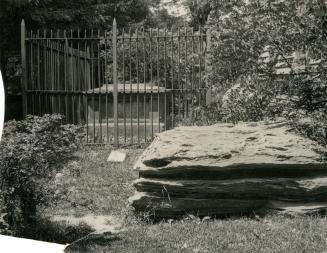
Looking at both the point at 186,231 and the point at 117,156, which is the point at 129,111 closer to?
the point at 117,156

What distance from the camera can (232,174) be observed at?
5.18 metres

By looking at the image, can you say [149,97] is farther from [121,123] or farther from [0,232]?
[0,232]

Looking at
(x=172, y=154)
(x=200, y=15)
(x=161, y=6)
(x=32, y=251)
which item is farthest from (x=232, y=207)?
(x=161, y=6)

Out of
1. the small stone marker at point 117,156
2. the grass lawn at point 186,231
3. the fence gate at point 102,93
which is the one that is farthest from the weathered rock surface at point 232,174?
the fence gate at point 102,93

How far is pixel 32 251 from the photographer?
12.9ft

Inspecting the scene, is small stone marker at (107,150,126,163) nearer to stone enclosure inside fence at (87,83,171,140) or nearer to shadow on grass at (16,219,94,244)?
stone enclosure inside fence at (87,83,171,140)

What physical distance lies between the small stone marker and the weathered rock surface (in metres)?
2.71

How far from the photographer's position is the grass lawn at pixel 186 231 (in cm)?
434

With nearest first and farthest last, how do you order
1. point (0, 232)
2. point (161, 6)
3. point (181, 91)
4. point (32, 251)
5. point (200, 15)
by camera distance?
1. point (32, 251)
2. point (0, 232)
3. point (181, 91)
4. point (200, 15)
5. point (161, 6)

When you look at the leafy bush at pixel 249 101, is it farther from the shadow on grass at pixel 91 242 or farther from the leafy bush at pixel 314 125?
the shadow on grass at pixel 91 242

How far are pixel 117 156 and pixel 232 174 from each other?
3419 mm

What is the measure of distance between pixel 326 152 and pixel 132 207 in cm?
197

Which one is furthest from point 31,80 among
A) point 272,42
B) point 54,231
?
point 54,231

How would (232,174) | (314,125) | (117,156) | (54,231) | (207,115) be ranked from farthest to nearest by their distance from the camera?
(117,156) < (207,115) < (314,125) < (232,174) < (54,231)
